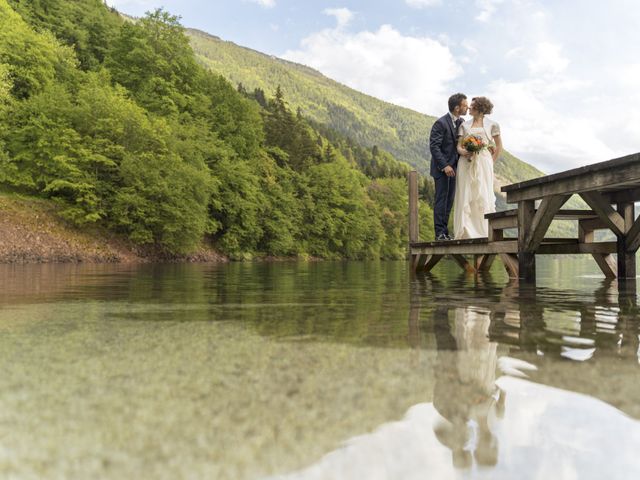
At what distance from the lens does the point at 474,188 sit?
28.7ft

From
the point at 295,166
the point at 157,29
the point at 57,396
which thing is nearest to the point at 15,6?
the point at 157,29

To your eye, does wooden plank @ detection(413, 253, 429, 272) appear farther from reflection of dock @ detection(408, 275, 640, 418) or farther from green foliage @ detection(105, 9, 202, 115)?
green foliage @ detection(105, 9, 202, 115)

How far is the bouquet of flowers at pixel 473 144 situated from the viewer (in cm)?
828

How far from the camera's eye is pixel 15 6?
145 feet

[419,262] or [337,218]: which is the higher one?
[337,218]

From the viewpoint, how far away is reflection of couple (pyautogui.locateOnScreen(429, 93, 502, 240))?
8469 mm

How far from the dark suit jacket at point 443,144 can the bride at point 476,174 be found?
158 mm

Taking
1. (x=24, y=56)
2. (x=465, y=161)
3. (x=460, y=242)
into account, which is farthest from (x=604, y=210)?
(x=24, y=56)

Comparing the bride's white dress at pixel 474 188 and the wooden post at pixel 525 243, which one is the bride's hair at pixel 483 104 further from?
the wooden post at pixel 525 243

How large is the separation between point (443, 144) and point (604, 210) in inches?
123

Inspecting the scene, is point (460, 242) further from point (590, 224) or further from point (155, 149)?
point (155, 149)

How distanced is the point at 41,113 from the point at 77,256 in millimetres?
10345

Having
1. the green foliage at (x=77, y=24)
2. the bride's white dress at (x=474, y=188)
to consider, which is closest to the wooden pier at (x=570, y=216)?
the bride's white dress at (x=474, y=188)

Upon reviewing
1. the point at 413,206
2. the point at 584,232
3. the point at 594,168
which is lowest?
the point at 584,232
